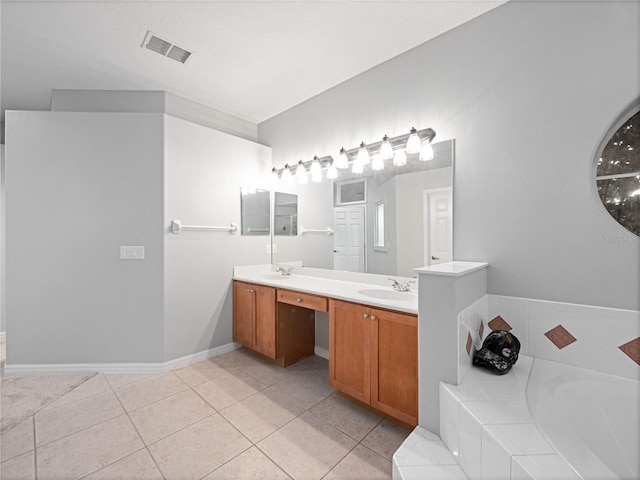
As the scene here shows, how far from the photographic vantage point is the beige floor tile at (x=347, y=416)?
6.14 feet

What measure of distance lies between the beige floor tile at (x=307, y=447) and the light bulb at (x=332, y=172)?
198 cm

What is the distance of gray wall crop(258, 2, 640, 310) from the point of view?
4.95 feet

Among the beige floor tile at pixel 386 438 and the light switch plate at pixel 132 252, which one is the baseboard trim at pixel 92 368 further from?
the beige floor tile at pixel 386 438

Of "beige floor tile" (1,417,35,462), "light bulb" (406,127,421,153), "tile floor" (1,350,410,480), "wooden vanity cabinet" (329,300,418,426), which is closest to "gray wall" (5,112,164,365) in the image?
"tile floor" (1,350,410,480)

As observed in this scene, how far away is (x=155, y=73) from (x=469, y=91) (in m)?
2.61

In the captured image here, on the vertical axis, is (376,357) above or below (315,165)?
below

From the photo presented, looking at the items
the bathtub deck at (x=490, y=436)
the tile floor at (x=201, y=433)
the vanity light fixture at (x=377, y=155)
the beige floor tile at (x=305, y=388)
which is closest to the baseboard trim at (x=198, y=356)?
the tile floor at (x=201, y=433)

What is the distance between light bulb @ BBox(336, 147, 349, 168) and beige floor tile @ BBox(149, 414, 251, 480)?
2169mm

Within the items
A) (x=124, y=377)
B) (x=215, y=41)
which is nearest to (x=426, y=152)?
(x=215, y=41)

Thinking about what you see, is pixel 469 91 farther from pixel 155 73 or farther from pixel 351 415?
pixel 155 73

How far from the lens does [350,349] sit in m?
2.05

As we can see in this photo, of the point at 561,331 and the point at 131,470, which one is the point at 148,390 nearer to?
the point at 131,470

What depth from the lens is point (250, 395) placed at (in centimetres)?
227

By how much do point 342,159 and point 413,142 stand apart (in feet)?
2.26
